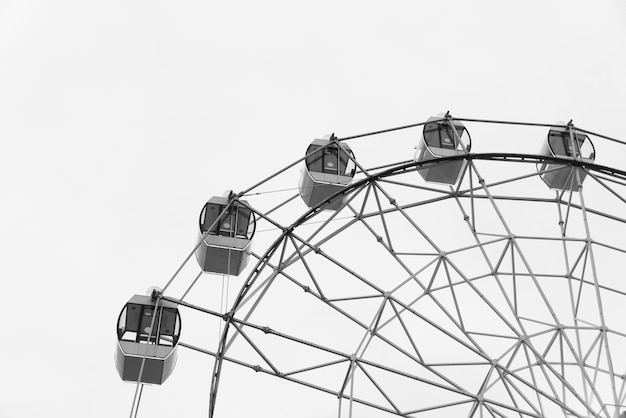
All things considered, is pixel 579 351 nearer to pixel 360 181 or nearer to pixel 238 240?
pixel 360 181

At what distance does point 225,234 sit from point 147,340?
3.12 metres

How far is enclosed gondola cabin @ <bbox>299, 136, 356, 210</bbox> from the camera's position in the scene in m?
21.5

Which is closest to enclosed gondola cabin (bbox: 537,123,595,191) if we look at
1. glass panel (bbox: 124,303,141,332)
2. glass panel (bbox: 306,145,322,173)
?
glass panel (bbox: 306,145,322,173)

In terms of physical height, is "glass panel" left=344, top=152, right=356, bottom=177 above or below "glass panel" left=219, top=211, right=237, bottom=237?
above

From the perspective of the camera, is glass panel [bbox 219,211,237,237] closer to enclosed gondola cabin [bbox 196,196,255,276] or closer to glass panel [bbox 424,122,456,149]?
enclosed gondola cabin [bbox 196,196,255,276]

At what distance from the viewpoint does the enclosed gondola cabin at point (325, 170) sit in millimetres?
21531

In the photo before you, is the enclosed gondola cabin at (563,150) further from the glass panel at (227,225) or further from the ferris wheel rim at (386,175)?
the glass panel at (227,225)

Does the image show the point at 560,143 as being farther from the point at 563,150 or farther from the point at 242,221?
the point at 242,221

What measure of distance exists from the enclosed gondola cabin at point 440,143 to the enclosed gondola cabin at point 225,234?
4031 mm

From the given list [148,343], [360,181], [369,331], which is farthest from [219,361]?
[360,181]

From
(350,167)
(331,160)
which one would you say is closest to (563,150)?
(350,167)

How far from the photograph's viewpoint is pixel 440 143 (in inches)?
854

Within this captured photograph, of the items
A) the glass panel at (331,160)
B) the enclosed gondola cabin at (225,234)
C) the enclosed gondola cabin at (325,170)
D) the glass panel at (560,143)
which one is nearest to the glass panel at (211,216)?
the enclosed gondola cabin at (225,234)

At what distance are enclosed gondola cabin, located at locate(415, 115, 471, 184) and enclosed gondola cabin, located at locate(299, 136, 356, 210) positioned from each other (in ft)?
5.23
